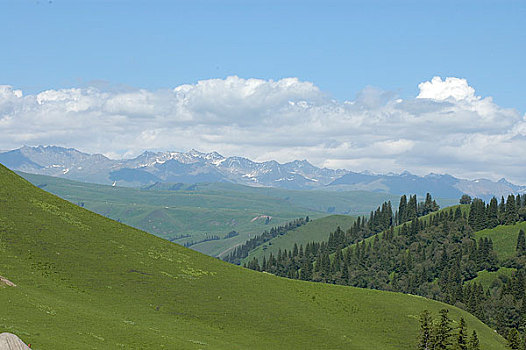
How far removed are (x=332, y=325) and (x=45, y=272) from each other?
52031mm

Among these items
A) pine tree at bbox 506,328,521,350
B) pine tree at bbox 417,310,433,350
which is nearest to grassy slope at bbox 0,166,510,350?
pine tree at bbox 506,328,521,350

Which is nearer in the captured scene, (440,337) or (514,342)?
(440,337)

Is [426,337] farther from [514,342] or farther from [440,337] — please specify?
[514,342]

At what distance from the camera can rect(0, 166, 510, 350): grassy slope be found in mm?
69375

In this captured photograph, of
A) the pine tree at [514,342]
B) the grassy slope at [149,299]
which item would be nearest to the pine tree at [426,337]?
the grassy slope at [149,299]

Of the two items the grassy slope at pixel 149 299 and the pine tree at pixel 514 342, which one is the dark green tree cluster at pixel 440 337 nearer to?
the grassy slope at pixel 149 299

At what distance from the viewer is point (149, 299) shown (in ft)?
309

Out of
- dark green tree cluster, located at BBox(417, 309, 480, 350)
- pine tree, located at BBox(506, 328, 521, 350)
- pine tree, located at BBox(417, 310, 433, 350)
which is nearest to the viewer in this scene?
dark green tree cluster, located at BBox(417, 309, 480, 350)

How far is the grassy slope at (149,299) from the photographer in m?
69.4

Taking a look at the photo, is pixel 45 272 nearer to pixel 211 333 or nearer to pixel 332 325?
pixel 211 333

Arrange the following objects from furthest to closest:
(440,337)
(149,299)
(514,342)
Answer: (514,342) < (440,337) < (149,299)

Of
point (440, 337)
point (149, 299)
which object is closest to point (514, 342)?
point (440, 337)

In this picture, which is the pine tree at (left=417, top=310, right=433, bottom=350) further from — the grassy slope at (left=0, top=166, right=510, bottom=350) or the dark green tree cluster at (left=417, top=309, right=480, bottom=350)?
the grassy slope at (left=0, top=166, right=510, bottom=350)

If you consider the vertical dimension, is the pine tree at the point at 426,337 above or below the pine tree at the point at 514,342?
above
